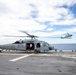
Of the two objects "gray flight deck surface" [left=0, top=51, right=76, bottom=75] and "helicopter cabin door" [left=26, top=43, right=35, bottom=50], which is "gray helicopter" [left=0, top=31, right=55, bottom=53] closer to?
"helicopter cabin door" [left=26, top=43, right=35, bottom=50]

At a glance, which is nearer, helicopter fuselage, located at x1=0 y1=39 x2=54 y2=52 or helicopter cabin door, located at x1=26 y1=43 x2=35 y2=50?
helicopter fuselage, located at x1=0 y1=39 x2=54 y2=52

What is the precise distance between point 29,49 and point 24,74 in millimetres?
24809

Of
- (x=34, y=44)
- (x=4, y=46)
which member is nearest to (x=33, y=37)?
(x=34, y=44)

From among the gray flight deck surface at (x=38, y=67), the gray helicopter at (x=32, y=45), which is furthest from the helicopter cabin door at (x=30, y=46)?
the gray flight deck surface at (x=38, y=67)

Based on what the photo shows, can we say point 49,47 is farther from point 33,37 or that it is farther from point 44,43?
point 33,37

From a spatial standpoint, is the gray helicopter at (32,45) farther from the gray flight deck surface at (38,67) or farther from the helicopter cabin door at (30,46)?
the gray flight deck surface at (38,67)

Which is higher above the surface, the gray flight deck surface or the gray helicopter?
the gray helicopter

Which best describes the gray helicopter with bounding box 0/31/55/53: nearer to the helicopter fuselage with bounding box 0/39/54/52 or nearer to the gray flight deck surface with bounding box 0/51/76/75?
the helicopter fuselage with bounding box 0/39/54/52

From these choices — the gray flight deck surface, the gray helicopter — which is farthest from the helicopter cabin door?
the gray flight deck surface

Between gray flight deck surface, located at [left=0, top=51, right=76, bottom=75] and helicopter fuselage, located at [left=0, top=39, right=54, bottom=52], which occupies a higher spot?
helicopter fuselage, located at [left=0, top=39, right=54, bottom=52]

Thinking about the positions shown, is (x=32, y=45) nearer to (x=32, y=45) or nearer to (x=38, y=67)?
(x=32, y=45)

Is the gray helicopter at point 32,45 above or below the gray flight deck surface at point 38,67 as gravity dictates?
above

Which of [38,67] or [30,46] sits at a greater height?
[30,46]

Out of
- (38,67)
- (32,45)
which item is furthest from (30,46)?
(38,67)
